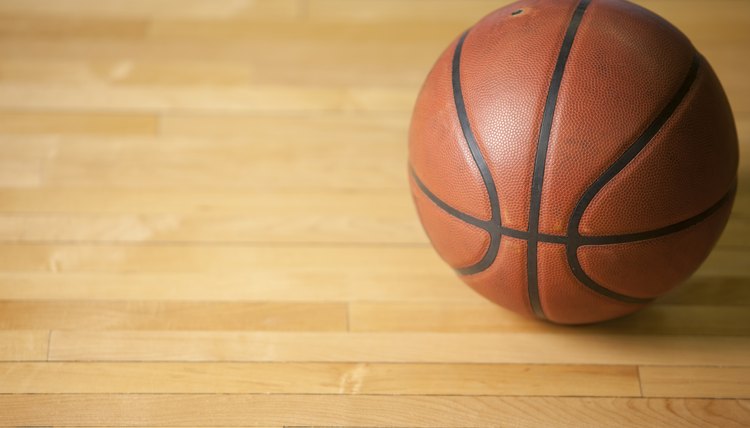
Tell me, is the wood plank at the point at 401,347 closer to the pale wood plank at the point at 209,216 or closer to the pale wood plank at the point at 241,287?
the pale wood plank at the point at 241,287

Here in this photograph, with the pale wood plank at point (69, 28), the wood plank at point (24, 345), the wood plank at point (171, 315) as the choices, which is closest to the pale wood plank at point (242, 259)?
the wood plank at point (171, 315)

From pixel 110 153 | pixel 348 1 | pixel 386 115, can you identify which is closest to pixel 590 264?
pixel 386 115

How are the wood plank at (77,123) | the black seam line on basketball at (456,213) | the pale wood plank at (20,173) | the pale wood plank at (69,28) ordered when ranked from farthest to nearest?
the pale wood plank at (69,28)
the wood plank at (77,123)
the pale wood plank at (20,173)
the black seam line on basketball at (456,213)

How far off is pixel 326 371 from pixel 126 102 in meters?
1.26

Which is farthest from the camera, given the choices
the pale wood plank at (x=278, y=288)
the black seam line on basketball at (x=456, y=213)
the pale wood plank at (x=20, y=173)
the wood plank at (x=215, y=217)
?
the pale wood plank at (x=20, y=173)

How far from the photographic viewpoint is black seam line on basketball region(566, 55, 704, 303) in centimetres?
201

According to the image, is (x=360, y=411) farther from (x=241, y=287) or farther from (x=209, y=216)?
(x=209, y=216)

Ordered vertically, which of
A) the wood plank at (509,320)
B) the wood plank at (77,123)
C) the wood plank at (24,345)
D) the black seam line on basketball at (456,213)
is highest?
the black seam line on basketball at (456,213)

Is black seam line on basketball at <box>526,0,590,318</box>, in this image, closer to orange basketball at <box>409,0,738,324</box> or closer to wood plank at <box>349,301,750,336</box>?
orange basketball at <box>409,0,738,324</box>

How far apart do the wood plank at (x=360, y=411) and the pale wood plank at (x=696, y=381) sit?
0.08 ft

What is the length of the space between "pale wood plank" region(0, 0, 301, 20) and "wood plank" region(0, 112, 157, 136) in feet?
1.82

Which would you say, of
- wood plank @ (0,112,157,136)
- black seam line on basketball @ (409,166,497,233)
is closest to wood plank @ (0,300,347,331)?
black seam line on basketball @ (409,166,497,233)

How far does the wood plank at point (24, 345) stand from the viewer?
238cm

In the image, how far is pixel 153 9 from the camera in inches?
138
